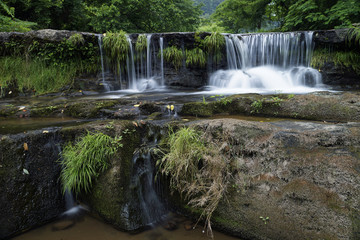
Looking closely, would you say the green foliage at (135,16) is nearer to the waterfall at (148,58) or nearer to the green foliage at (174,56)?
the waterfall at (148,58)

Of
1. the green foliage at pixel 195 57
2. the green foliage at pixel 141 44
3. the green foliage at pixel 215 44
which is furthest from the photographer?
the green foliage at pixel 195 57

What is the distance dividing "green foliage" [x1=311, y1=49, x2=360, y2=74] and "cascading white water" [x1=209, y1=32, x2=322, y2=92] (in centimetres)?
26

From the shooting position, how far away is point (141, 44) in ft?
27.3

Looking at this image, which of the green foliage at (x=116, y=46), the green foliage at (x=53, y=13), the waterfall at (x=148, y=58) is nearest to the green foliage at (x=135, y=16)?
the green foliage at (x=53, y=13)

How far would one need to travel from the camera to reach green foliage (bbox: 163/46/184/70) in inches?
335

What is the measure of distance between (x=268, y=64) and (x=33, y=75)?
8.91 m

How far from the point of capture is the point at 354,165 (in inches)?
86.7

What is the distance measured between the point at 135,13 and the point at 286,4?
9598 mm

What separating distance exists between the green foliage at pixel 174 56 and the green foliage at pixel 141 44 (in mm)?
829

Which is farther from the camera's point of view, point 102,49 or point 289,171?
point 102,49

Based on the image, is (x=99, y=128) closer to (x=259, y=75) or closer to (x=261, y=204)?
(x=261, y=204)

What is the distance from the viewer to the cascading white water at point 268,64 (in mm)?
7914

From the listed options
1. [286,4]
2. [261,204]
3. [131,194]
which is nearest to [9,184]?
[131,194]

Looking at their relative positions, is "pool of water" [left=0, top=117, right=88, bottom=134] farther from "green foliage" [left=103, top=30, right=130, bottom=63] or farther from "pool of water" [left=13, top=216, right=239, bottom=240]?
"green foliage" [left=103, top=30, right=130, bottom=63]
